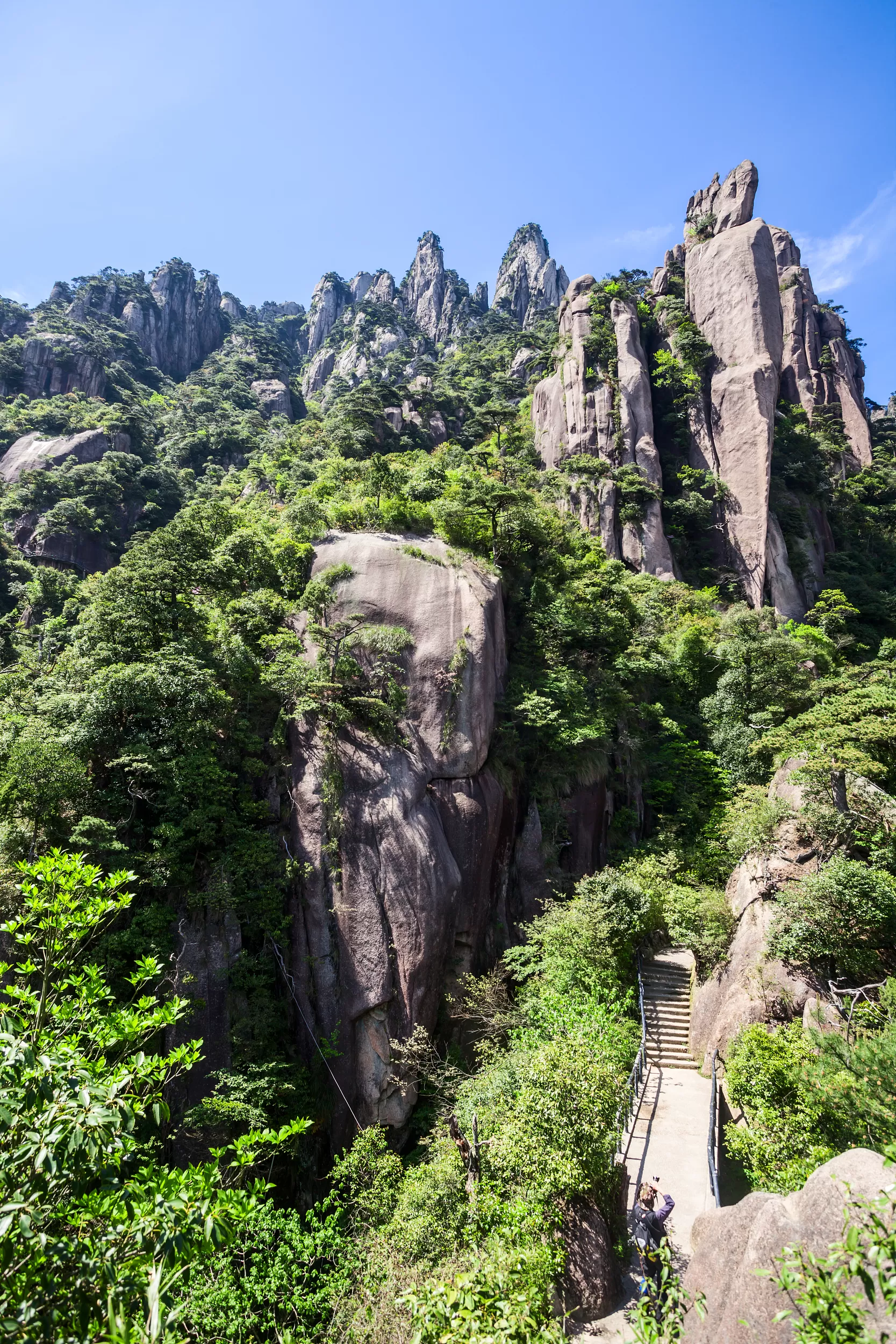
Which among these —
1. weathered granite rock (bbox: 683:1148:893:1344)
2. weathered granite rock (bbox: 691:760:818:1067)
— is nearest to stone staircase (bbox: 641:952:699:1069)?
weathered granite rock (bbox: 691:760:818:1067)

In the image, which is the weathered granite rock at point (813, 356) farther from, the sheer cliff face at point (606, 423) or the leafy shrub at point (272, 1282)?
the leafy shrub at point (272, 1282)

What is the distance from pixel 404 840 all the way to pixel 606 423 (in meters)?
33.3

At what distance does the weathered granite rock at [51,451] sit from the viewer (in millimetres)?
43531

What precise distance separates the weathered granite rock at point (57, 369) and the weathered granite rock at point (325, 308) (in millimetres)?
40213

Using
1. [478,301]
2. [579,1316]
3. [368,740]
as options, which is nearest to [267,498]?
[368,740]

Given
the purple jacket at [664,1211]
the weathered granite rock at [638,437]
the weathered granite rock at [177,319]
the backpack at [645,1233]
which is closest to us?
the backpack at [645,1233]

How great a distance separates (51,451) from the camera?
4428 centimetres

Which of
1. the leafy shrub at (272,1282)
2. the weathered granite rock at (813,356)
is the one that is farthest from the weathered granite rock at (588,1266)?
the weathered granite rock at (813,356)

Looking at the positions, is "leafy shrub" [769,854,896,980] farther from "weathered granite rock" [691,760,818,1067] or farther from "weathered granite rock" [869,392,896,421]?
"weathered granite rock" [869,392,896,421]

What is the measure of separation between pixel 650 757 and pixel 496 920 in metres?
9.91

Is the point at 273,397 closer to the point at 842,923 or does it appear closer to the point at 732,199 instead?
the point at 732,199

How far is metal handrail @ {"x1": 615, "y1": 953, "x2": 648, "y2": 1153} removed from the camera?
32.2 ft

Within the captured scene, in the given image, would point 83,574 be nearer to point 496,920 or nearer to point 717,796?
point 496,920

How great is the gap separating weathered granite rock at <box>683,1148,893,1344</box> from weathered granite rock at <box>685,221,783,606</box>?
33.8 metres
